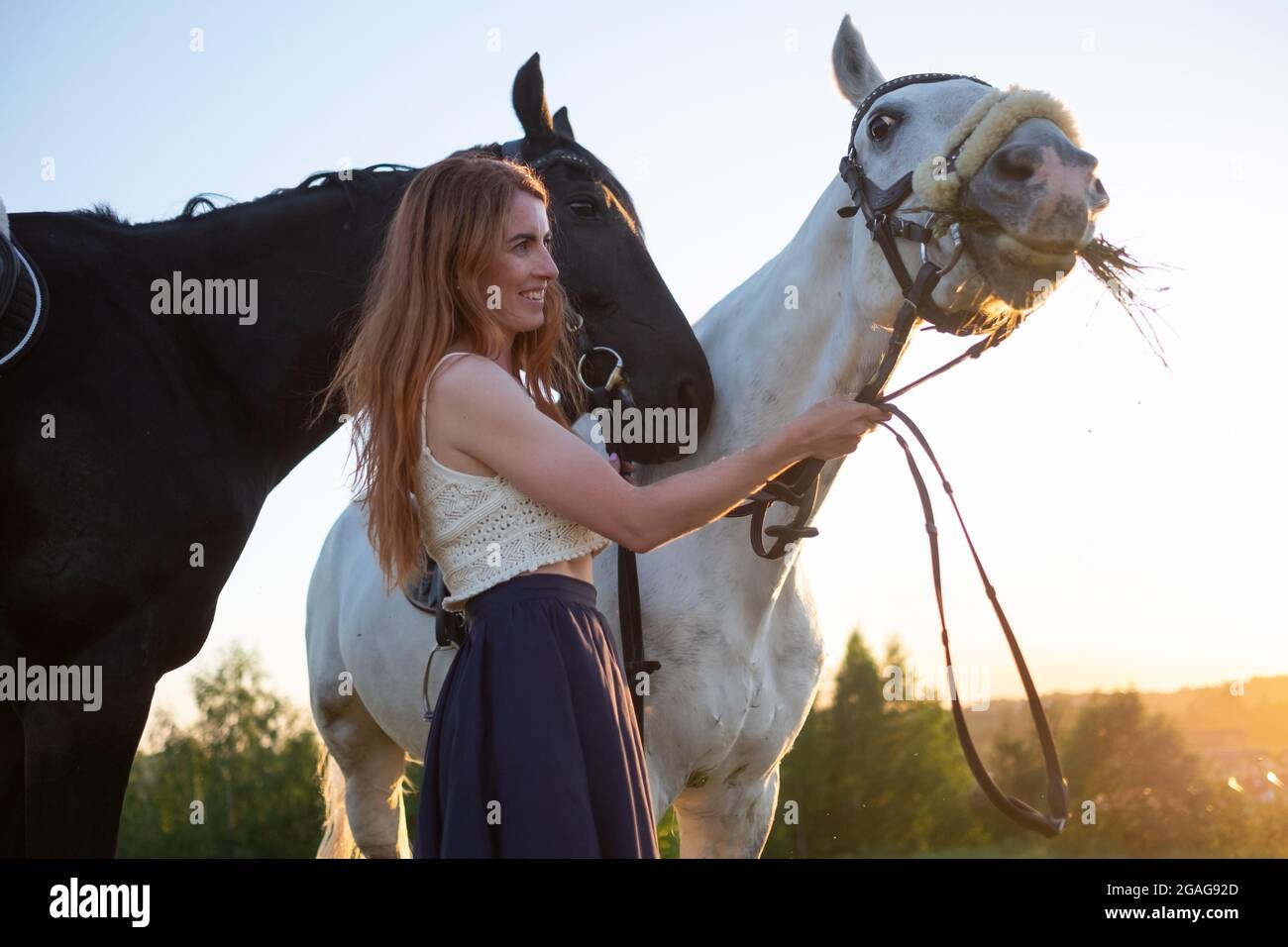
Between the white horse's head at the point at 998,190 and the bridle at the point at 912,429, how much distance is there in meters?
0.04

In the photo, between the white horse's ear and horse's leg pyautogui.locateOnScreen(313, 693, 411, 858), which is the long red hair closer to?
the white horse's ear

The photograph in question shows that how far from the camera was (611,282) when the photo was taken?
152 inches

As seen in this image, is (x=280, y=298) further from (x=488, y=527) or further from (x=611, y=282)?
(x=488, y=527)

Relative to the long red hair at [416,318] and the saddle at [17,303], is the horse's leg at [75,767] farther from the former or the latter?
the long red hair at [416,318]

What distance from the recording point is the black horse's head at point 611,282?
146 inches

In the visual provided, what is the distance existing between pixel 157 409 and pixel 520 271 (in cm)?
139

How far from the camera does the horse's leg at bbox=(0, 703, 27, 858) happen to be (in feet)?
11.3

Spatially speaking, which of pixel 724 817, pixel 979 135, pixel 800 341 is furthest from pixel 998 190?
pixel 724 817

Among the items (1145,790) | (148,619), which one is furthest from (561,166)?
(1145,790)

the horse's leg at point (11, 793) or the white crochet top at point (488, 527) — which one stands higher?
the white crochet top at point (488, 527)

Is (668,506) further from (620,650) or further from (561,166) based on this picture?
(561,166)

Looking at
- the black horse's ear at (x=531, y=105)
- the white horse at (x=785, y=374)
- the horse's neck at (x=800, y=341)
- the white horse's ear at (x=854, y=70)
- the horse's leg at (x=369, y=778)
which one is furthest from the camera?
the horse's leg at (x=369, y=778)

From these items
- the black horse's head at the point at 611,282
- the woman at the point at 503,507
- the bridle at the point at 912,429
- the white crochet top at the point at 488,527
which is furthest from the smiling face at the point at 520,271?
the black horse's head at the point at 611,282
